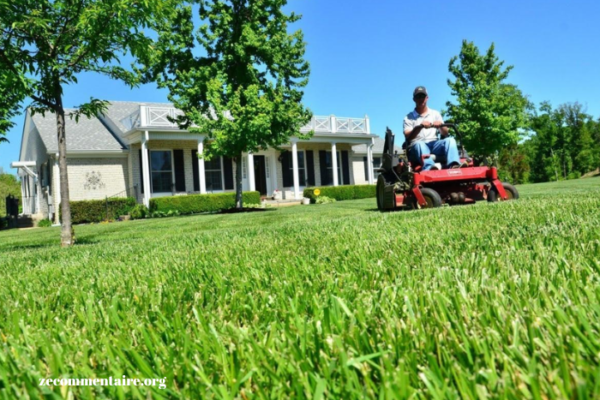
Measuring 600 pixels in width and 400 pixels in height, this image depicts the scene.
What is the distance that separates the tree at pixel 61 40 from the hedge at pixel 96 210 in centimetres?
1495

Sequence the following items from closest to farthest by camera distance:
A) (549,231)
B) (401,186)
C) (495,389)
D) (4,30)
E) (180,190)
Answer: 1. (495,389)
2. (549,231)
3. (4,30)
4. (401,186)
5. (180,190)

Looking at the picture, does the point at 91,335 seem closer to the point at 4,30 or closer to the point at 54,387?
the point at 54,387

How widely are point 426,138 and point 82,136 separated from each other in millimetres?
21345

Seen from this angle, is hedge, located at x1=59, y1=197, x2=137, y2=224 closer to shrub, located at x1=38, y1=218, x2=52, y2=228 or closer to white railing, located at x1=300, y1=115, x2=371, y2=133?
shrub, located at x1=38, y1=218, x2=52, y2=228

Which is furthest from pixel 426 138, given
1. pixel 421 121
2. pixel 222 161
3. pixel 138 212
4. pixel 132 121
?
pixel 132 121

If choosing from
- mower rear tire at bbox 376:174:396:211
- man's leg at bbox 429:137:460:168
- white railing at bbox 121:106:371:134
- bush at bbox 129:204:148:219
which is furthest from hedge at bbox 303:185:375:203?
man's leg at bbox 429:137:460:168

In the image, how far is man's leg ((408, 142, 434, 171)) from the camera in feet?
22.8

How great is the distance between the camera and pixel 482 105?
24344mm

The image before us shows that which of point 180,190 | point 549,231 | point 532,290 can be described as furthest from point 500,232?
point 180,190

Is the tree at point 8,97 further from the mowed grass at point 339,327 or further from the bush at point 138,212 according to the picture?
the bush at point 138,212

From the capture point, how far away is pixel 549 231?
2.83 metres

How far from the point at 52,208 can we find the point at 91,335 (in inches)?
931

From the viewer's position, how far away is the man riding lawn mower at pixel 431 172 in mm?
6781

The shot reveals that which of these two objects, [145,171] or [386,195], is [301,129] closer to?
[145,171]
